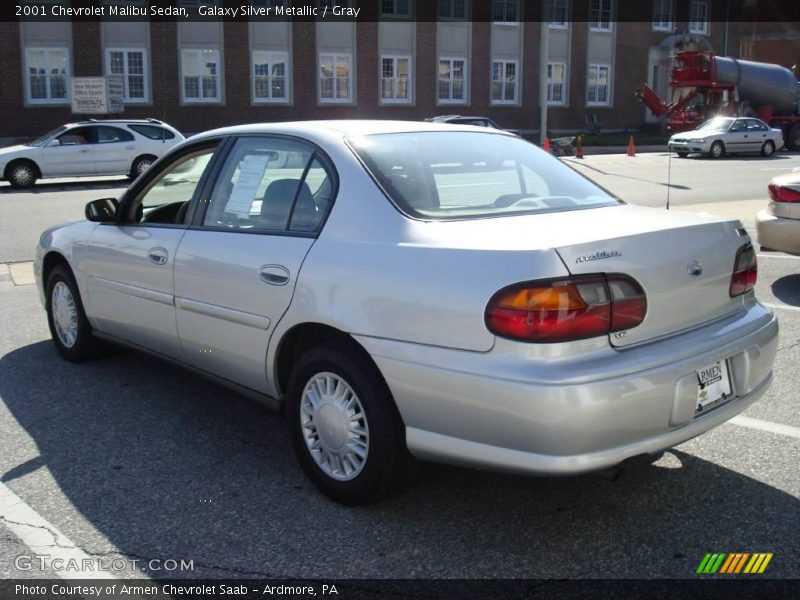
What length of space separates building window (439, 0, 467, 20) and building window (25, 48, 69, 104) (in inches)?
656

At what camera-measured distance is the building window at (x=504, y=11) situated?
4269 cm

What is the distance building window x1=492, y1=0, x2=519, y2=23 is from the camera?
42.7 metres

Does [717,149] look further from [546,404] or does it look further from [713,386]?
[546,404]

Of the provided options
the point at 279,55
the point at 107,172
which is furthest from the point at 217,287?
the point at 279,55

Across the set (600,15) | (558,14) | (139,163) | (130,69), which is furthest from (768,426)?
(600,15)

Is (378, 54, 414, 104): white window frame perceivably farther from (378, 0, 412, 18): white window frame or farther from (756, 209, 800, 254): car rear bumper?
(756, 209, 800, 254): car rear bumper

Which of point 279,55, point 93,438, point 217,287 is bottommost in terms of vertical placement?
point 93,438

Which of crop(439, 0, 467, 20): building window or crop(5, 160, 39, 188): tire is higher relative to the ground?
crop(439, 0, 467, 20): building window

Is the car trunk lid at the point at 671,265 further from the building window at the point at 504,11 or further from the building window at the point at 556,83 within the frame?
the building window at the point at 556,83

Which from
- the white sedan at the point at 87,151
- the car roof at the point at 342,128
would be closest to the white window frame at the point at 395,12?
the white sedan at the point at 87,151

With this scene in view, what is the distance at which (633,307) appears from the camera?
342cm

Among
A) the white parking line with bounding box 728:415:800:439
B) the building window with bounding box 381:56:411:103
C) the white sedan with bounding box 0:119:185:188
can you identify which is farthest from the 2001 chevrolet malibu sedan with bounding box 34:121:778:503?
the building window with bounding box 381:56:411:103

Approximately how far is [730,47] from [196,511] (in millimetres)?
54379

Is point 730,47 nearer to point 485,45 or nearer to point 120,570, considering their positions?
point 485,45
